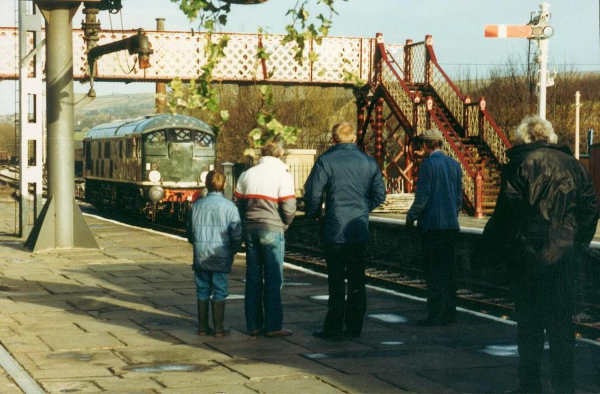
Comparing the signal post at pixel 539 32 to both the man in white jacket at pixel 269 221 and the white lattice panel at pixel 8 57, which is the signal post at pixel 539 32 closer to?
the man in white jacket at pixel 269 221

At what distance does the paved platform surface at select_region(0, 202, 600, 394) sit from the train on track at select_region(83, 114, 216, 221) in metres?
14.2

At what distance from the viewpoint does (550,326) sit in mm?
6262

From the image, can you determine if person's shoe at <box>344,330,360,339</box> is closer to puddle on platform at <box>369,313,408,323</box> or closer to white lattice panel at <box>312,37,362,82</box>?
puddle on platform at <box>369,313,408,323</box>

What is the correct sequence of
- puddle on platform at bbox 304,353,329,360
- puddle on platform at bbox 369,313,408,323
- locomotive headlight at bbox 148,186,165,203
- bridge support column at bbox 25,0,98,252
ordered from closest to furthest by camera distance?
puddle on platform at bbox 304,353,329,360
puddle on platform at bbox 369,313,408,323
bridge support column at bbox 25,0,98,252
locomotive headlight at bbox 148,186,165,203

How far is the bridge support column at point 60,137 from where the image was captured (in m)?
16.3

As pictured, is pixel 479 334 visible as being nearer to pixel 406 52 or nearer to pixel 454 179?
pixel 454 179

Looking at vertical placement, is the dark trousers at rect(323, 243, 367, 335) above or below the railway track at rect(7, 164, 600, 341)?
above

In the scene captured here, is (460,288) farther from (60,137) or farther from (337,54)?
(337,54)

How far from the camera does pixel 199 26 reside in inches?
278

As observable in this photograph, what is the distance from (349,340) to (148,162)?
1914 cm

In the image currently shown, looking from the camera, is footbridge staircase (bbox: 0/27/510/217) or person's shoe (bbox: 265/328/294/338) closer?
person's shoe (bbox: 265/328/294/338)

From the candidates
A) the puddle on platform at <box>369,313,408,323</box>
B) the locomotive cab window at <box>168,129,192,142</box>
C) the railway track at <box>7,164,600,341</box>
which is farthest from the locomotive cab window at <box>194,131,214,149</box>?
the puddle on platform at <box>369,313,408,323</box>

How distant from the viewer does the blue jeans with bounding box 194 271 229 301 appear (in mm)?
8469

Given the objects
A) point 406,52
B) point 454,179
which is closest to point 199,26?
point 454,179
